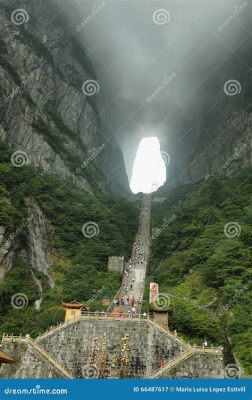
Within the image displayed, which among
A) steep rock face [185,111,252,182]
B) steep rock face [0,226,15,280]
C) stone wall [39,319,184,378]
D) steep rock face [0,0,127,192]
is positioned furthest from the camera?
steep rock face [185,111,252,182]

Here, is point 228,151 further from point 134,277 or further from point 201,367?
point 201,367

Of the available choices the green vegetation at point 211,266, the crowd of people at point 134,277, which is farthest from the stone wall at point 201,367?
the crowd of people at point 134,277

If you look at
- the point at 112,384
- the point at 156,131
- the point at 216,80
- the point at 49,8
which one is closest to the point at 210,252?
the point at 112,384

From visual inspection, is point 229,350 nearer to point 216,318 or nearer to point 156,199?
point 216,318

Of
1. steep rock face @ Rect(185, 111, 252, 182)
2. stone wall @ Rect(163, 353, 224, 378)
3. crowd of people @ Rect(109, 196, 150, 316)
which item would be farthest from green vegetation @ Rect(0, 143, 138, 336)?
steep rock face @ Rect(185, 111, 252, 182)

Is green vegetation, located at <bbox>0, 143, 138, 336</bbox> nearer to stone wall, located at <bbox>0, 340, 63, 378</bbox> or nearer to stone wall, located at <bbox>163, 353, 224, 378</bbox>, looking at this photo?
stone wall, located at <bbox>0, 340, 63, 378</bbox>
